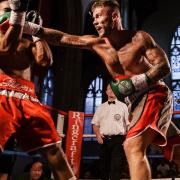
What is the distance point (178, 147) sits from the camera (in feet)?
7.18

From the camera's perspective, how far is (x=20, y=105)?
2.10m

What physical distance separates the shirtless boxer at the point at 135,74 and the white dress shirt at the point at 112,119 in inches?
65.2

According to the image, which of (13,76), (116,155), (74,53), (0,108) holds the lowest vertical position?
(116,155)

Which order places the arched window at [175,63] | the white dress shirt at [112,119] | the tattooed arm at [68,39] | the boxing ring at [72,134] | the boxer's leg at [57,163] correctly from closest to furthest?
the boxer's leg at [57,163], the tattooed arm at [68,39], the white dress shirt at [112,119], the boxing ring at [72,134], the arched window at [175,63]

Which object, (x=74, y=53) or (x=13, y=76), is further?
(x=74, y=53)

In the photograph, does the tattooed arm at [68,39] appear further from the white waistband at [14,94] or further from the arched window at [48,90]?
the arched window at [48,90]

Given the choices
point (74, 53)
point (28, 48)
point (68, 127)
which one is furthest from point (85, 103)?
point (28, 48)

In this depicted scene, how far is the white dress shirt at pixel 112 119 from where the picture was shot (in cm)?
374

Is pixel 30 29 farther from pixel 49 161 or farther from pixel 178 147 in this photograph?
pixel 178 147

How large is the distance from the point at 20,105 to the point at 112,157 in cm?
182

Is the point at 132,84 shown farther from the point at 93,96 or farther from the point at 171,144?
the point at 93,96

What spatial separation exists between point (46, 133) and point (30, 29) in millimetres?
709

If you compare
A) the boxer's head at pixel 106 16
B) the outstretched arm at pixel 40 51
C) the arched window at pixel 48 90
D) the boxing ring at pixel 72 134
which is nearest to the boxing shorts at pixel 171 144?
the boxer's head at pixel 106 16

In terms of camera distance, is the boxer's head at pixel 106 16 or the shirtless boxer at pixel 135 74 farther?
the boxer's head at pixel 106 16
